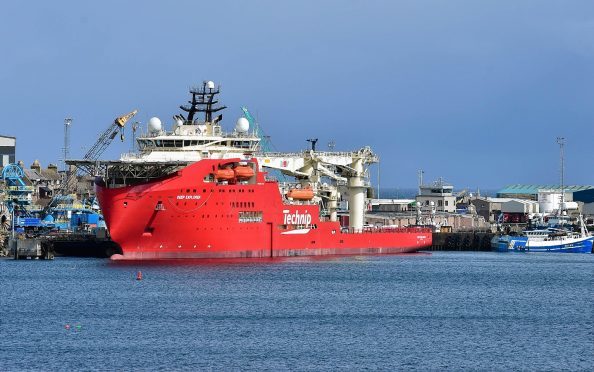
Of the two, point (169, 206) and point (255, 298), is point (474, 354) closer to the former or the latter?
point (255, 298)

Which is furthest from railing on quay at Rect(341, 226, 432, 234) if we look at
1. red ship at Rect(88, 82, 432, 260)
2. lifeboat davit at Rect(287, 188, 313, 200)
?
lifeboat davit at Rect(287, 188, 313, 200)

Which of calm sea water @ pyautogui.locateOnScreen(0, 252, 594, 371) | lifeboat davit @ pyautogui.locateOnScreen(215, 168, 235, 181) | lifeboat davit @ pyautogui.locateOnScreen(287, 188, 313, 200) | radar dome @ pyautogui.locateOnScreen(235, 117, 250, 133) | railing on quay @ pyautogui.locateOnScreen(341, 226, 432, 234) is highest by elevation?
radar dome @ pyautogui.locateOnScreen(235, 117, 250, 133)

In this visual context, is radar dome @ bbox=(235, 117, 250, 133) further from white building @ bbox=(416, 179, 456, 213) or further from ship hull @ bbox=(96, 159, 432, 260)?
white building @ bbox=(416, 179, 456, 213)

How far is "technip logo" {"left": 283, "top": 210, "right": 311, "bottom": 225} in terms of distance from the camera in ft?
287

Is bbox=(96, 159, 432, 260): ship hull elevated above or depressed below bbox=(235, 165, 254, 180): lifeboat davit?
below

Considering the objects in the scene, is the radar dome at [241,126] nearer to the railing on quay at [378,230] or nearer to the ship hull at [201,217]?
the ship hull at [201,217]

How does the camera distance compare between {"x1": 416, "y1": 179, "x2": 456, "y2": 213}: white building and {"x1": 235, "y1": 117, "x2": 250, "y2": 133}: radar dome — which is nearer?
{"x1": 235, "y1": 117, "x2": 250, "y2": 133}: radar dome

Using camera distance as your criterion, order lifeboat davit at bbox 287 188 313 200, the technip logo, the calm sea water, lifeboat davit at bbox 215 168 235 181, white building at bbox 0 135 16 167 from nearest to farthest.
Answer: the calm sea water, lifeboat davit at bbox 215 168 235 181, the technip logo, lifeboat davit at bbox 287 188 313 200, white building at bbox 0 135 16 167

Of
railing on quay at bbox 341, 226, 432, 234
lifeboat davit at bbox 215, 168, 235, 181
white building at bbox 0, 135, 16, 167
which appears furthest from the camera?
white building at bbox 0, 135, 16, 167

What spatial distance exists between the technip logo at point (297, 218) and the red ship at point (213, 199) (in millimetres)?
66

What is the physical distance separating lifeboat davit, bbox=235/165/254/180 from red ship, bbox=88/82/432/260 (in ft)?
0.20

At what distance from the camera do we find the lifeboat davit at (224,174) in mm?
81688

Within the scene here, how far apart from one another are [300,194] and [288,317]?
34.7 metres

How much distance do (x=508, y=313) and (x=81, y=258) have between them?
1596 inches
